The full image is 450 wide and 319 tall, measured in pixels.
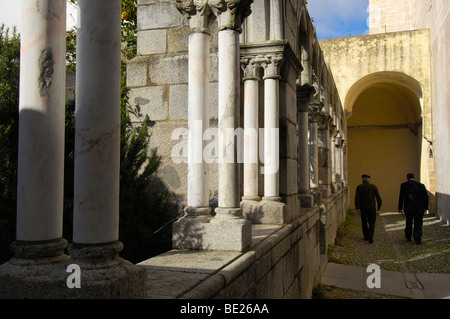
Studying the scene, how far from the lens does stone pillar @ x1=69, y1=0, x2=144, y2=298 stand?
6.33 feet

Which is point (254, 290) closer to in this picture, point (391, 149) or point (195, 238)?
point (195, 238)

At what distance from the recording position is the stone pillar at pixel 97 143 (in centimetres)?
193

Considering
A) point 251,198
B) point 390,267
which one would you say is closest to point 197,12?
point 251,198

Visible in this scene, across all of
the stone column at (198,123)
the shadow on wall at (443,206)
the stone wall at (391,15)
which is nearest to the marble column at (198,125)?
the stone column at (198,123)

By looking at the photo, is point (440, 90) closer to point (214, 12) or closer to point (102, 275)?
point (214, 12)

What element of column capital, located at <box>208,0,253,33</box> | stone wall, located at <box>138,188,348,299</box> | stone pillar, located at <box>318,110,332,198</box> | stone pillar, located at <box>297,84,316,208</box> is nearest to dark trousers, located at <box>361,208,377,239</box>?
stone pillar, located at <box>318,110,332,198</box>

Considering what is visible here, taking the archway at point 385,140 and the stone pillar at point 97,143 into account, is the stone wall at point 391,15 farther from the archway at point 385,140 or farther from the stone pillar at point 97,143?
the stone pillar at point 97,143

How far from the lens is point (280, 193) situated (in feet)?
15.9

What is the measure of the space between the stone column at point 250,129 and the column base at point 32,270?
2677mm

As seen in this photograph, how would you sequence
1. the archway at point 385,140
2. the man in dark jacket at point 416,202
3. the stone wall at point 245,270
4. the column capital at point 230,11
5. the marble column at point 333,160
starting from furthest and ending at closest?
the archway at point 385,140 < the marble column at point 333,160 < the man in dark jacket at point 416,202 < the column capital at point 230,11 < the stone wall at point 245,270

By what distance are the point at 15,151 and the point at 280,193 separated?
Result: 2.77m

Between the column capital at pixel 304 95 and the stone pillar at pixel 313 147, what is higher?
the column capital at pixel 304 95

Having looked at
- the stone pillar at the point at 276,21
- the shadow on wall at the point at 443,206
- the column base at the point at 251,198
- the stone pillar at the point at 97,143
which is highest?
the stone pillar at the point at 276,21

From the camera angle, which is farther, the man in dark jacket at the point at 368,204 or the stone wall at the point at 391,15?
the stone wall at the point at 391,15
